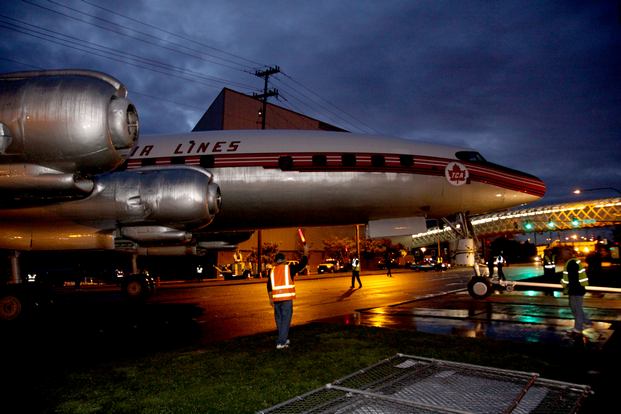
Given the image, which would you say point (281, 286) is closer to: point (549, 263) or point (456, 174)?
point (456, 174)

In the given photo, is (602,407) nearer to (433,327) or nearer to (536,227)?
(433,327)

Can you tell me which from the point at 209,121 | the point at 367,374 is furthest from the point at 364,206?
the point at 209,121

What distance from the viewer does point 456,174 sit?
14148 mm

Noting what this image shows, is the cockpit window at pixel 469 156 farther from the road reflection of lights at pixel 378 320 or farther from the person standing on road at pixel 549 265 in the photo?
the person standing on road at pixel 549 265

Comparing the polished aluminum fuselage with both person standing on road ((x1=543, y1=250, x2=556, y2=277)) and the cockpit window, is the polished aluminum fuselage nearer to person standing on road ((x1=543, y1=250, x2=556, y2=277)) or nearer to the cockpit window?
the cockpit window

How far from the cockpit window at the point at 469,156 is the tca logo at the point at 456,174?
18.6 inches

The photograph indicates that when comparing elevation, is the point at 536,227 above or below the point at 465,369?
above

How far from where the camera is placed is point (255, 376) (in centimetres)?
627

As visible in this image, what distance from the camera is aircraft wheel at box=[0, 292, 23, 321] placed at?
11.4 m

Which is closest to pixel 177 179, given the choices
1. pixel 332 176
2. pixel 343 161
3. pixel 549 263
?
pixel 332 176

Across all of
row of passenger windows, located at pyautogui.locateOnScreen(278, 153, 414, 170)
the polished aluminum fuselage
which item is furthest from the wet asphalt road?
row of passenger windows, located at pyautogui.locateOnScreen(278, 153, 414, 170)

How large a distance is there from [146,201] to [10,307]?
4.64 metres

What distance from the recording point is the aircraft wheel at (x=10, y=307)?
11352mm

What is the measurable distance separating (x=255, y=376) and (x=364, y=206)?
27.7 ft
